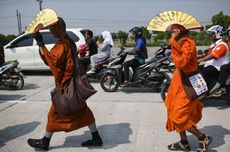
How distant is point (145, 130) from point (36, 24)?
99.2 inches

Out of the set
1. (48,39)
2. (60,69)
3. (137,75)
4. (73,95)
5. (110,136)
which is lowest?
(110,136)

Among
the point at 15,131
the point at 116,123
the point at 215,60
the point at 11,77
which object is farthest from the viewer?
the point at 11,77

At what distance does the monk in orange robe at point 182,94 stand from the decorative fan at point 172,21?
63mm

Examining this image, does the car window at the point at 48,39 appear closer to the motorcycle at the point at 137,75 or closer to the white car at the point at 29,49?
the white car at the point at 29,49

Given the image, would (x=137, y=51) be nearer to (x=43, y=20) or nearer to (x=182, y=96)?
(x=182, y=96)

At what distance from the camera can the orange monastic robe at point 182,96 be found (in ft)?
14.0

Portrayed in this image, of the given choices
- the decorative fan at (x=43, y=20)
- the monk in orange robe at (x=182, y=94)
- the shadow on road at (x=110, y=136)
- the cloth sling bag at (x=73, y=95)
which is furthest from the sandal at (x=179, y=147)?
the decorative fan at (x=43, y=20)

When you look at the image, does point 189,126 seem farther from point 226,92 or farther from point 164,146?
point 226,92

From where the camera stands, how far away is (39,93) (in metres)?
8.95

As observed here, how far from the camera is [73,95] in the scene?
179 inches

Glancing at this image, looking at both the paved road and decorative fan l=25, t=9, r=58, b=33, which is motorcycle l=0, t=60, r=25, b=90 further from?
decorative fan l=25, t=9, r=58, b=33

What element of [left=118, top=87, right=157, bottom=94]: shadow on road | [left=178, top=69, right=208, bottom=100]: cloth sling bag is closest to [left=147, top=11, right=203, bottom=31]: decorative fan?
[left=178, top=69, right=208, bottom=100]: cloth sling bag

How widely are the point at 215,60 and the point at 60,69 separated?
3.58 m

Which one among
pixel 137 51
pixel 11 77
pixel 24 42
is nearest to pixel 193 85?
pixel 137 51
